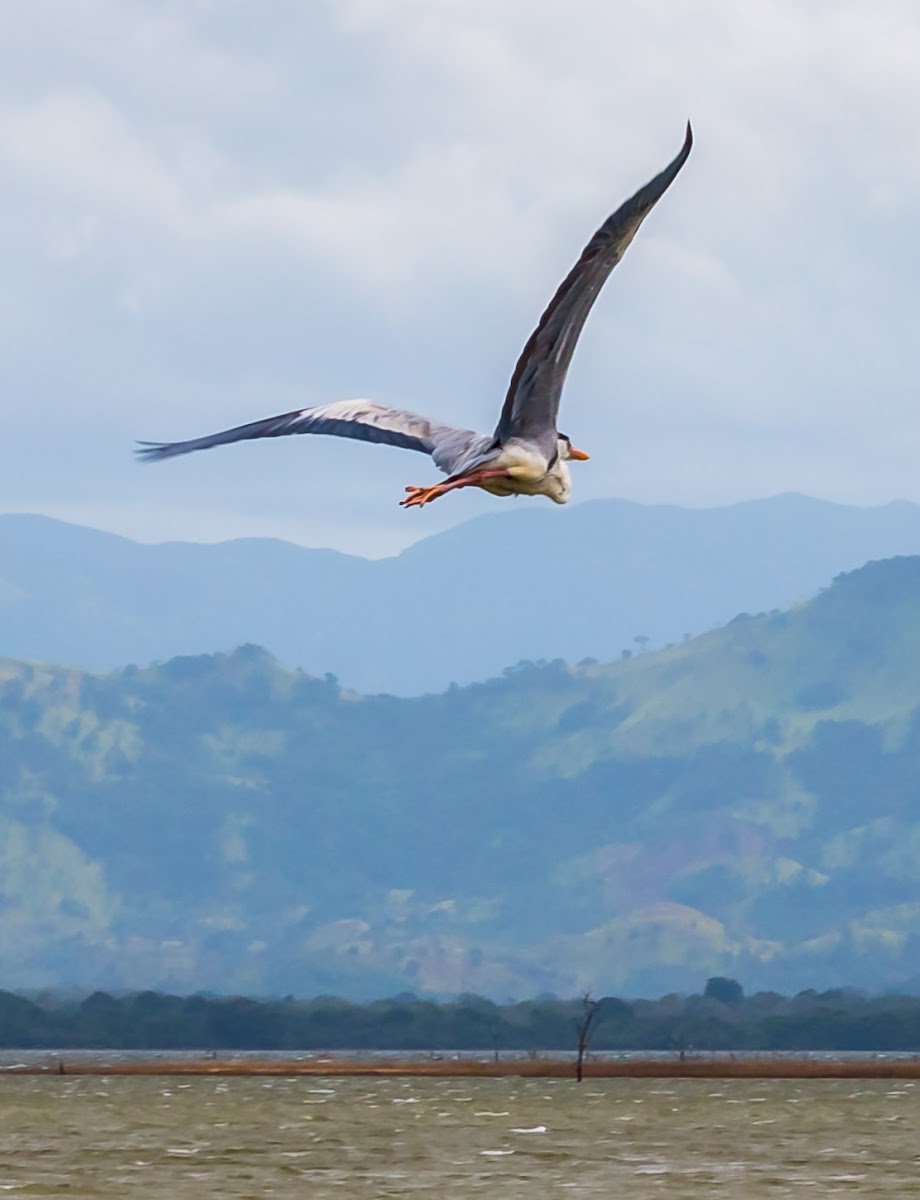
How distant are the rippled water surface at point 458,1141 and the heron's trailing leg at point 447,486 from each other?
153 feet

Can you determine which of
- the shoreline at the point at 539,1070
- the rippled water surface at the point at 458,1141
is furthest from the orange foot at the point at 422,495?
the shoreline at the point at 539,1070

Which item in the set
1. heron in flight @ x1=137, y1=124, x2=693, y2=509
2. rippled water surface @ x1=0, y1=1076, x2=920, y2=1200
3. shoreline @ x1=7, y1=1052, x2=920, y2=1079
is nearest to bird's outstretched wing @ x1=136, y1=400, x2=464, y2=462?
heron in flight @ x1=137, y1=124, x2=693, y2=509

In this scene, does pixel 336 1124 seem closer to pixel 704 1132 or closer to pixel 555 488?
pixel 704 1132

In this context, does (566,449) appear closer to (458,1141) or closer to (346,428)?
(346,428)

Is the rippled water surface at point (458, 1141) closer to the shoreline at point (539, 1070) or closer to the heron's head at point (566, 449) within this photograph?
the shoreline at point (539, 1070)

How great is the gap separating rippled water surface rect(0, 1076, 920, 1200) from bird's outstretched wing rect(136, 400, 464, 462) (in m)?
44.6

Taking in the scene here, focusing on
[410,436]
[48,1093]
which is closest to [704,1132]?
[48,1093]

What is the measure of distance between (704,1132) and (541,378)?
84.6 metres

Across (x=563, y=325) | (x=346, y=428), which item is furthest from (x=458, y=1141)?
(x=563, y=325)

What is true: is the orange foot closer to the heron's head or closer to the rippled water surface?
the heron's head

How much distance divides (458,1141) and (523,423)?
7726 centimetres

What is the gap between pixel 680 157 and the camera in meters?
19.5

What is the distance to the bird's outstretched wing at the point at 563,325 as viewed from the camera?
66.5 feet

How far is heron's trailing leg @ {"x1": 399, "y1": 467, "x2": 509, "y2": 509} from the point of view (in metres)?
21.1
